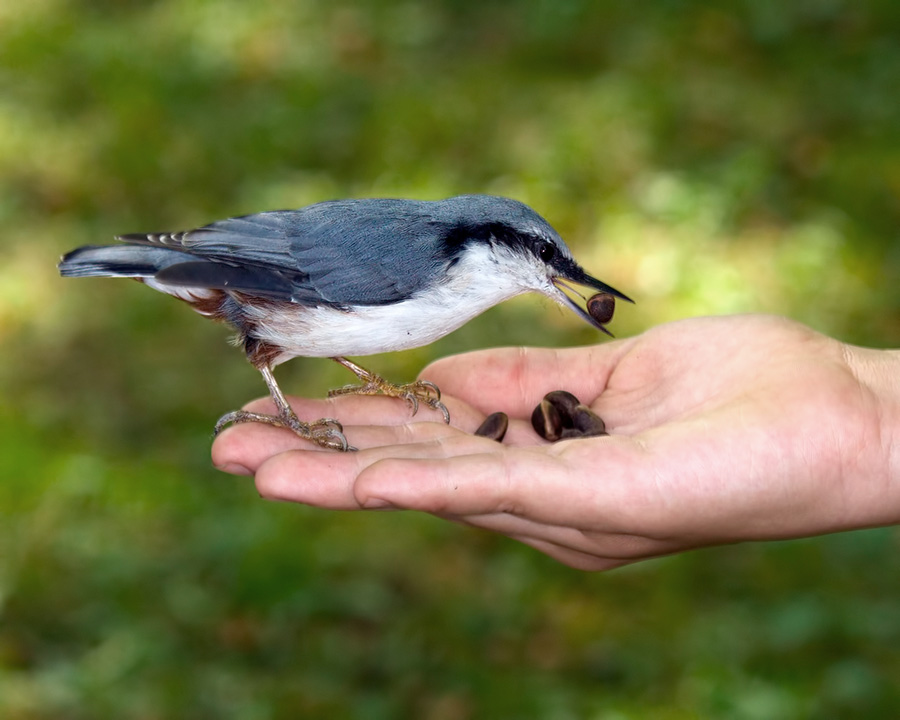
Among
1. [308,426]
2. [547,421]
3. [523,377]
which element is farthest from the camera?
[523,377]

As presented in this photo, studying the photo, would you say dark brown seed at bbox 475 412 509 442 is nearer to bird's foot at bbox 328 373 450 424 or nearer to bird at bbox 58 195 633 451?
bird's foot at bbox 328 373 450 424

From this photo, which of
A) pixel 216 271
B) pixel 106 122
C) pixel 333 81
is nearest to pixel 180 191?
pixel 106 122

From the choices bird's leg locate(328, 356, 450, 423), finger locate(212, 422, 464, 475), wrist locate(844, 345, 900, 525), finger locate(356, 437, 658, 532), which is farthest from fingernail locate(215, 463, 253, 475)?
wrist locate(844, 345, 900, 525)

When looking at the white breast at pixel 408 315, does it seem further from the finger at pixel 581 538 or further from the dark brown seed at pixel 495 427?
the finger at pixel 581 538

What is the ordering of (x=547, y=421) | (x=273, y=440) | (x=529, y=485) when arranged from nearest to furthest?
(x=529, y=485) → (x=273, y=440) → (x=547, y=421)

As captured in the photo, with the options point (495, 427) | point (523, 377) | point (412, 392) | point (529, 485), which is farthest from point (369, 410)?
point (529, 485)

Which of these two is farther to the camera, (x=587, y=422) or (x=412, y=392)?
(x=412, y=392)

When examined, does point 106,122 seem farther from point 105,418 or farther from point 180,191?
point 105,418

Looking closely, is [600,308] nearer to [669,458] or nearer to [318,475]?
[669,458]
